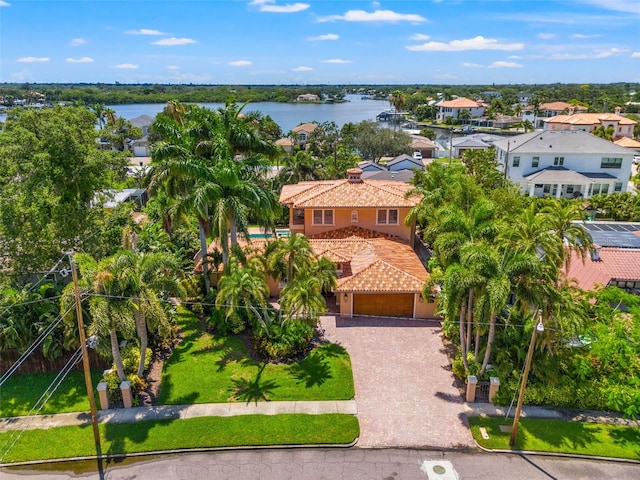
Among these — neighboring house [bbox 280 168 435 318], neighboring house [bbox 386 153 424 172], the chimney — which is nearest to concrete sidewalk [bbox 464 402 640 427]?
neighboring house [bbox 280 168 435 318]

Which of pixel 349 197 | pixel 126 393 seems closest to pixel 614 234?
pixel 349 197

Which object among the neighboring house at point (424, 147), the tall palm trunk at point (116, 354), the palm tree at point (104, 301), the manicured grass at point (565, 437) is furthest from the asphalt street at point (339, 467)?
the neighboring house at point (424, 147)

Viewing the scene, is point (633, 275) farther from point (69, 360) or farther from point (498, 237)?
point (69, 360)

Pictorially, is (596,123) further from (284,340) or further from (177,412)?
(177,412)

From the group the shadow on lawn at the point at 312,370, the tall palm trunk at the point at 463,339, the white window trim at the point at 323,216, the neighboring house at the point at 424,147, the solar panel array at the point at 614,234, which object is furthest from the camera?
the neighboring house at the point at 424,147

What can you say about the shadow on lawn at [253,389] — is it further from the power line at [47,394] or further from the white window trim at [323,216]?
the white window trim at [323,216]
